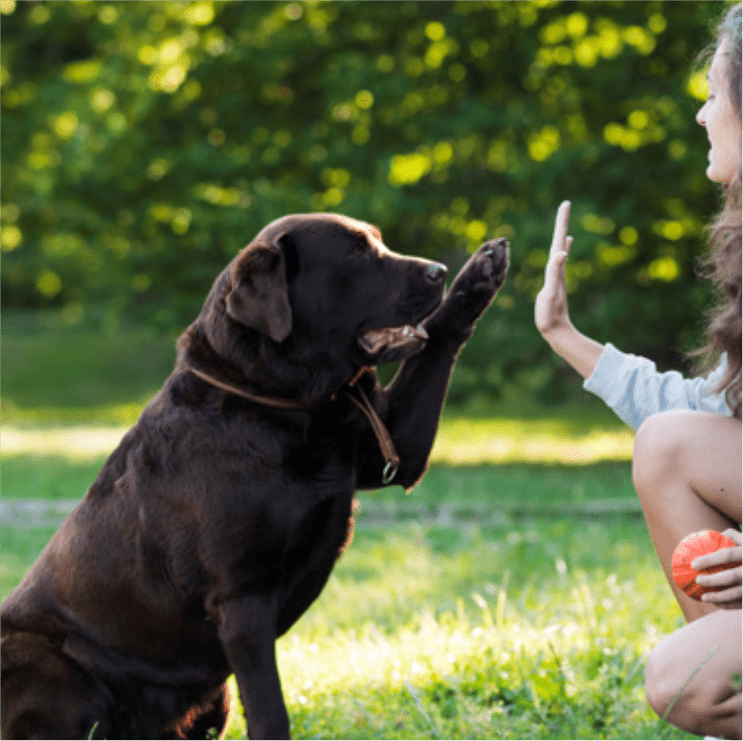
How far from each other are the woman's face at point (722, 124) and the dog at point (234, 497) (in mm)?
743

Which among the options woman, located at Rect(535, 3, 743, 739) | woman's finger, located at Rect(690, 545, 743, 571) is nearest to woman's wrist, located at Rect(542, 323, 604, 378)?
woman, located at Rect(535, 3, 743, 739)

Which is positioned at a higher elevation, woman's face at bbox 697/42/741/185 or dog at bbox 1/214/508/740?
woman's face at bbox 697/42/741/185

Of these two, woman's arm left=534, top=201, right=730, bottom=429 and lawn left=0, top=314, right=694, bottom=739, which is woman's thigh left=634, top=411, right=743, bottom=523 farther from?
lawn left=0, top=314, right=694, bottom=739

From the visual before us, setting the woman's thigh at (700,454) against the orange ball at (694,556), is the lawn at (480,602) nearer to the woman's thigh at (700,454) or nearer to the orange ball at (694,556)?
the orange ball at (694,556)

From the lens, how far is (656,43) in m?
9.57

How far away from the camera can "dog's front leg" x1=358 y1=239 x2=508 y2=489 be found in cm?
280

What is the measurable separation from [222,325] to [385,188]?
6553 mm

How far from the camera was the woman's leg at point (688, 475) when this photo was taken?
8.16 ft

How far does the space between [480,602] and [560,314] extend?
1331 millimetres

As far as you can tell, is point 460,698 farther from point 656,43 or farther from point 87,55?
point 87,55


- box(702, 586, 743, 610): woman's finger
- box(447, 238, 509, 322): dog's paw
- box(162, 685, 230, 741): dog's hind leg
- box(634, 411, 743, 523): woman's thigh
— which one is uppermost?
box(447, 238, 509, 322): dog's paw

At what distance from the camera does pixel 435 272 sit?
267 cm

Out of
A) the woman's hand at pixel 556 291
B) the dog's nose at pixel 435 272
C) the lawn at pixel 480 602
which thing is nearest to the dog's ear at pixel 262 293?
the dog's nose at pixel 435 272

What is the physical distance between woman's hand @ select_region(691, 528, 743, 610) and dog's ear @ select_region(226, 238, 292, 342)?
3.36 ft
